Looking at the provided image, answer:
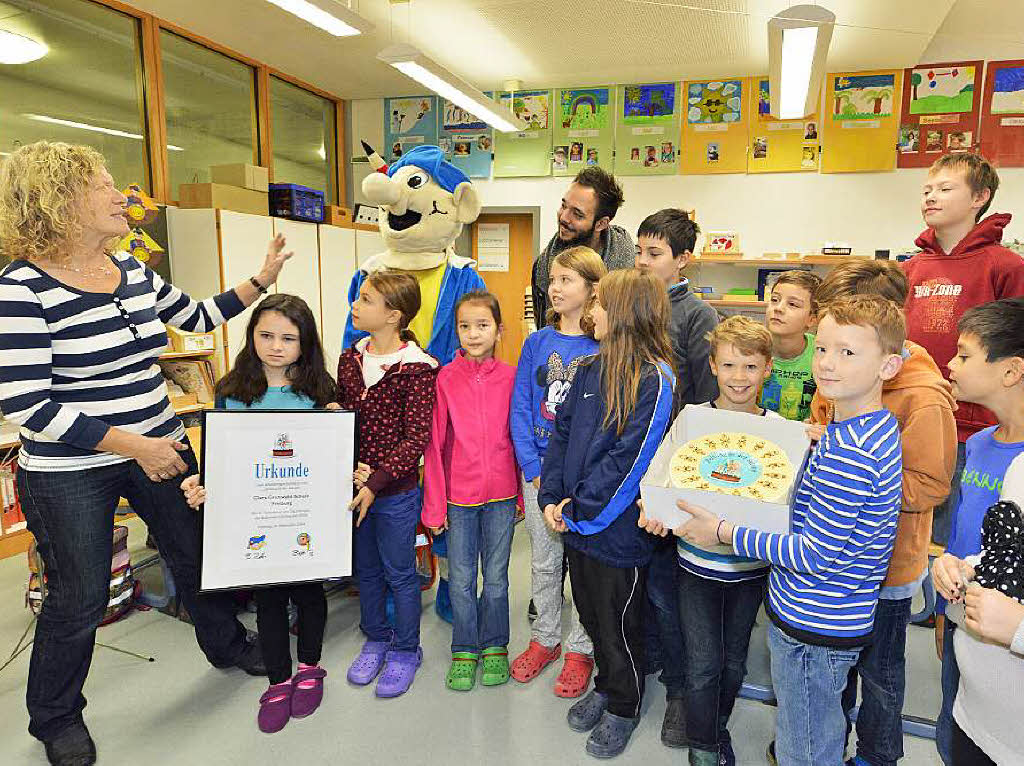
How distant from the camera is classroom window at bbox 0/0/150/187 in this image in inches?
136

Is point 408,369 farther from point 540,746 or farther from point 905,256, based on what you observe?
point 905,256

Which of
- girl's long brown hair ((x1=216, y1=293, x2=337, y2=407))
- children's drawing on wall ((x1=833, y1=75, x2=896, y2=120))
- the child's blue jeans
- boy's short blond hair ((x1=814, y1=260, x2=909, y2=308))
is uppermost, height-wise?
children's drawing on wall ((x1=833, y1=75, x2=896, y2=120))

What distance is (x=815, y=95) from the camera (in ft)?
12.3

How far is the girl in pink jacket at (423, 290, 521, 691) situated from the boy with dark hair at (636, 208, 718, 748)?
503mm

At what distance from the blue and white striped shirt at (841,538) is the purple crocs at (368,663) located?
1.36 metres

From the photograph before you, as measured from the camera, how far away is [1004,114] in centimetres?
446

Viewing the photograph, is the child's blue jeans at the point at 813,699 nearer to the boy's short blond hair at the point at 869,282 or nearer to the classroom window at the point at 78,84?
the boy's short blond hair at the point at 869,282

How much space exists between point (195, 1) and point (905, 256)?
195 inches

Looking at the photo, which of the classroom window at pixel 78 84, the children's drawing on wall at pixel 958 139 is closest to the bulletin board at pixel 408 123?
the classroom window at pixel 78 84

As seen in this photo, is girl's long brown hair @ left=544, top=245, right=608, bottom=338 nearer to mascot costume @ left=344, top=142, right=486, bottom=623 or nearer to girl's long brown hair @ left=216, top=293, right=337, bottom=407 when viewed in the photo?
mascot costume @ left=344, top=142, right=486, bottom=623

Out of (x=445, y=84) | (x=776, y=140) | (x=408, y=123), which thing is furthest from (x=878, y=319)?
(x=408, y=123)

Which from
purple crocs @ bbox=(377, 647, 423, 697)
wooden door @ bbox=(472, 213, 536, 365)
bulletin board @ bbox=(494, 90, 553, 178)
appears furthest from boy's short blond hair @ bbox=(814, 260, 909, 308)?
wooden door @ bbox=(472, 213, 536, 365)

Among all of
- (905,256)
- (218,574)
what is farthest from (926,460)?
(905,256)

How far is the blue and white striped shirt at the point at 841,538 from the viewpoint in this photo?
1.22 meters
